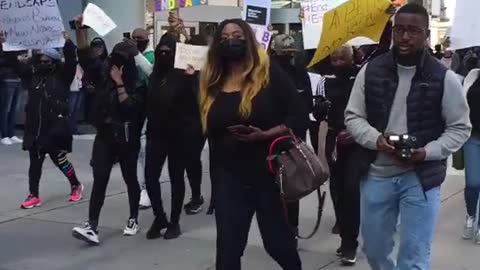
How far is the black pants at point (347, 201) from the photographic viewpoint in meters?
6.07

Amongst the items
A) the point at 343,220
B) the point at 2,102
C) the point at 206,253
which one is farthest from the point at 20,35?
the point at 2,102

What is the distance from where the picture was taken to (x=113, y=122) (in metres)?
6.64

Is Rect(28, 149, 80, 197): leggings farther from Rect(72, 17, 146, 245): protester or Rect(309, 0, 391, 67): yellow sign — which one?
Rect(309, 0, 391, 67): yellow sign

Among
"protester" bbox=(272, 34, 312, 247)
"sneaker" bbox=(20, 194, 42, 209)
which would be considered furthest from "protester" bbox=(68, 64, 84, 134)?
"protester" bbox=(272, 34, 312, 247)

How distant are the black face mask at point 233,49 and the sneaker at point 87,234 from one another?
2600mm

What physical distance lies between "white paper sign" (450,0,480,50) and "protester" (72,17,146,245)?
2.59 metres

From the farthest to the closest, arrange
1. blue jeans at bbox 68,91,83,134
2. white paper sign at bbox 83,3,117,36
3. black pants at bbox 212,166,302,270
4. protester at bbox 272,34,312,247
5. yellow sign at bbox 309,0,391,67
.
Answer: blue jeans at bbox 68,91,83,134 < white paper sign at bbox 83,3,117,36 < protester at bbox 272,34,312,247 < yellow sign at bbox 309,0,391,67 < black pants at bbox 212,166,302,270

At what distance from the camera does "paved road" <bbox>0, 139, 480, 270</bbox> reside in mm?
6234

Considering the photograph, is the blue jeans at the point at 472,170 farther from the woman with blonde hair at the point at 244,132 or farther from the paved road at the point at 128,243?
the woman with blonde hair at the point at 244,132

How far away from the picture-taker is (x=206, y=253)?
651 cm

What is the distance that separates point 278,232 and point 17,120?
10.2 meters

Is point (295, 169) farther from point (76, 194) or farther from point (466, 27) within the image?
point (76, 194)

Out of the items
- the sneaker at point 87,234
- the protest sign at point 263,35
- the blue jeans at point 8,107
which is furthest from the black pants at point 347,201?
the blue jeans at point 8,107

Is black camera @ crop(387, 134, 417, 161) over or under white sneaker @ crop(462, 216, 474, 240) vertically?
over
